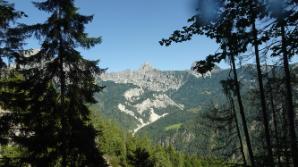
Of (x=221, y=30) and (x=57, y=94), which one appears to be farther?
(x=57, y=94)

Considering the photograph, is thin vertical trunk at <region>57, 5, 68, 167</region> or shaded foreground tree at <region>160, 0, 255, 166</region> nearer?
shaded foreground tree at <region>160, 0, 255, 166</region>

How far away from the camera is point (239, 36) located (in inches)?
290

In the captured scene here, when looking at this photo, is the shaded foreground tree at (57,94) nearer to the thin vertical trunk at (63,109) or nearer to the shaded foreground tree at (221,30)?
the thin vertical trunk at (63,109)

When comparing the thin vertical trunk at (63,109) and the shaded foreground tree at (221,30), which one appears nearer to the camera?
the shaded foreground tree at (221,30)

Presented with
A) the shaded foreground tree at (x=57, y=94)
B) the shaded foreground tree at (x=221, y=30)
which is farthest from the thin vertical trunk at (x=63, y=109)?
the shaded foreground tree at (x=221, y=30)

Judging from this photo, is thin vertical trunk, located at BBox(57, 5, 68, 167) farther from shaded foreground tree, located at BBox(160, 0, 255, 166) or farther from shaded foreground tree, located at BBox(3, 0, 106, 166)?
shaded foreground tree, located at BBox(160, 0, 255, 166)

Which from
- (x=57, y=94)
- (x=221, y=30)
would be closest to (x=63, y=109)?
→ (x=57, y=94)

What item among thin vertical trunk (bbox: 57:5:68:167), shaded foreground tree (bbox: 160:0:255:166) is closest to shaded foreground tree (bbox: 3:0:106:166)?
thin vertical trunk (bbox: 57:5:68:167)

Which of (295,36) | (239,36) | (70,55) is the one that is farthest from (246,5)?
(70,55)

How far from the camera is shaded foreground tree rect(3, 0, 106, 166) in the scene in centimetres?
1734

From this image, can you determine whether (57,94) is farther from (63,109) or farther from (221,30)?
(221,30)

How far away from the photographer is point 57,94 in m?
18.1

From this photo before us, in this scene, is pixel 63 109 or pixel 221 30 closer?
pixel 221 30

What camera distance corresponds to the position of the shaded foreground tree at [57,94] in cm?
1734
